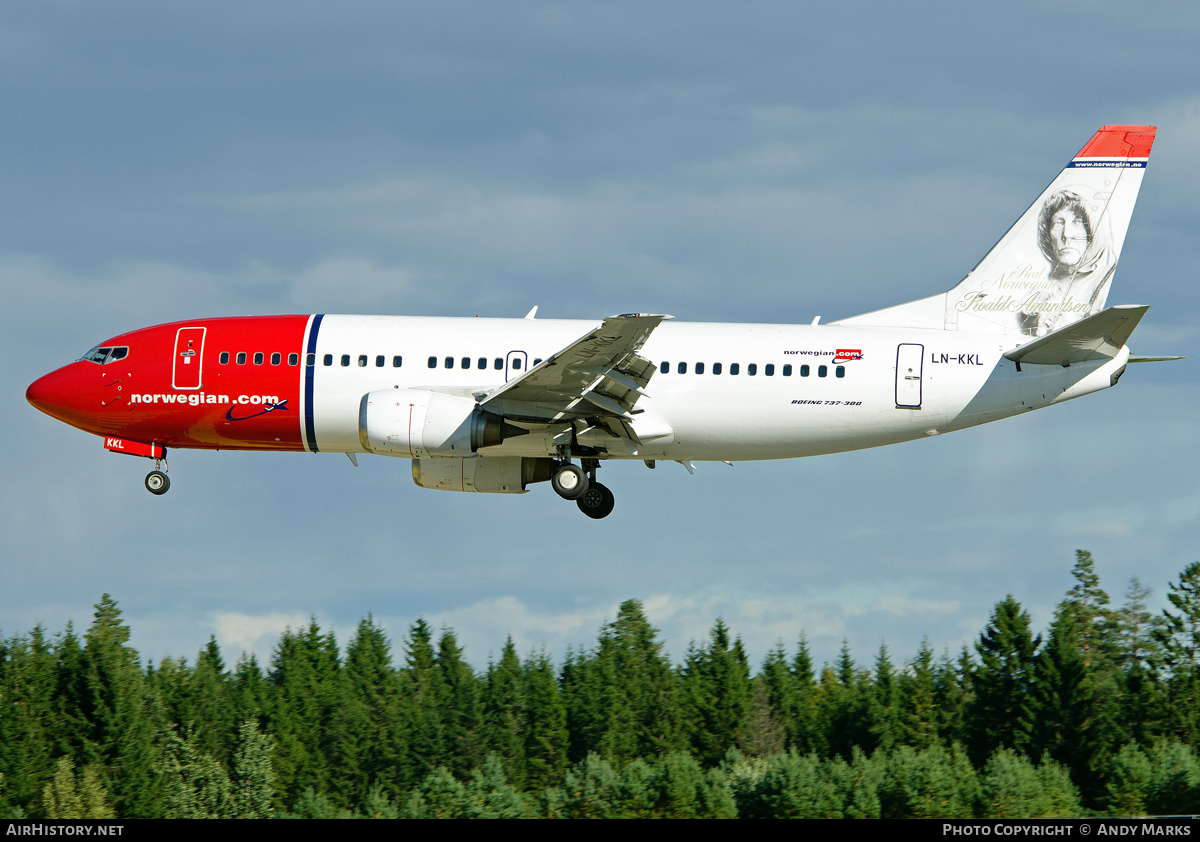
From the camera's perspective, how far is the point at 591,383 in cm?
3297

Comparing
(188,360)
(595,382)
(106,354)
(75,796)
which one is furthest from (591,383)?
(75,796)

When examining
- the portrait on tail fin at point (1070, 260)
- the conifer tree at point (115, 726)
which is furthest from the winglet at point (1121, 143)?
A: the conifer tree at point (115, 726)

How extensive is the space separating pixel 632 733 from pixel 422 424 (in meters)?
66.0

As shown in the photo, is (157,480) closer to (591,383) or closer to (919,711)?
(591,383)

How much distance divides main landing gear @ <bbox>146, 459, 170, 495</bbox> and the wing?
977 centimetres

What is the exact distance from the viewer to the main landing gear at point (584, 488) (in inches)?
1390

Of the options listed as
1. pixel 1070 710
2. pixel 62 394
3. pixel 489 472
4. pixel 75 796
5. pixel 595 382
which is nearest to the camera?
pixel 595 382

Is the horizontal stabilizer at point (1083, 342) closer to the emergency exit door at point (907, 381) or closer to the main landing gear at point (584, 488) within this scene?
the emergency exit door at point (907, 381)

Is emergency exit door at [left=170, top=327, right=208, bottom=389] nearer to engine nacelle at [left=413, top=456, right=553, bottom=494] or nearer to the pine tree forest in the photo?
engine nacelle at [left=413, top=456, right=553, bottom=494]

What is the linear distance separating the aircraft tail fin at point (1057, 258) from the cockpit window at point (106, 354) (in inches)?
783

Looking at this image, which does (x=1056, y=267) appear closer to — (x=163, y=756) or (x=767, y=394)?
(x=767, y=394)

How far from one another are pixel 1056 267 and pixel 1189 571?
59.9 meters

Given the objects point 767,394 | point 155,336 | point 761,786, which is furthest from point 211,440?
point 761,786
